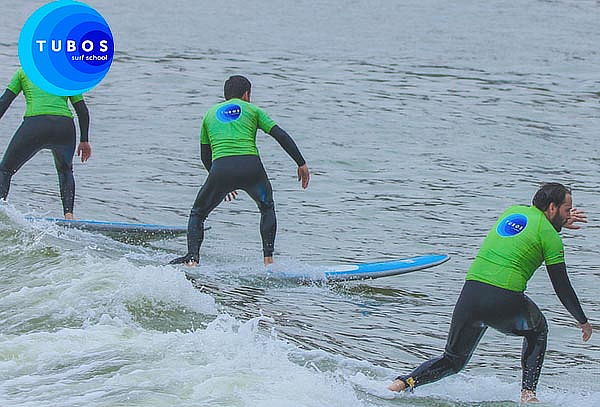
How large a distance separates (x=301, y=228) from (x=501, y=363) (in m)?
5.61

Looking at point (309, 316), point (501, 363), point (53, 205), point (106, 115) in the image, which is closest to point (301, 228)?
point (53, 205)

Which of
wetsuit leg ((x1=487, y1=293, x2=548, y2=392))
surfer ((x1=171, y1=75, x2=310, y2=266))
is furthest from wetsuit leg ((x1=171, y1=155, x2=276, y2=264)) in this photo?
wetsuit leg ((x1=487, y1=293, x2=548, y2=392))

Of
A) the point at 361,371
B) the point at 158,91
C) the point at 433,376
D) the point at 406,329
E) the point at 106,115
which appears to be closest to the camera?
the point at 433,376

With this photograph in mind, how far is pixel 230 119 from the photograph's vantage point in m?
11.4

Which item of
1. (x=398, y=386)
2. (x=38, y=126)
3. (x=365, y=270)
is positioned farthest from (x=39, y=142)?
(x=398, y=386)

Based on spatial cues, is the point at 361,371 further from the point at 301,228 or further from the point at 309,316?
the point at 301,228

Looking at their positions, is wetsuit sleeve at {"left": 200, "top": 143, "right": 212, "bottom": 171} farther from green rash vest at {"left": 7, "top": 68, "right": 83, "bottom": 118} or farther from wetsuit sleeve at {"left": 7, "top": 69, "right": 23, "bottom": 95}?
wetsuit sleeve at {"left": 7, "top": 69, "right": 23, "bottom": 95}

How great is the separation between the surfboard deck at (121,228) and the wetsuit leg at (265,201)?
1.42 metres

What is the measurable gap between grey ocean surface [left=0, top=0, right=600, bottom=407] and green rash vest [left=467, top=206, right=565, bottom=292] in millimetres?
968

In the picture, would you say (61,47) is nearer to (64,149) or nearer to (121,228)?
(64,149)

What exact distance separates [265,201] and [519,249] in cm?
397

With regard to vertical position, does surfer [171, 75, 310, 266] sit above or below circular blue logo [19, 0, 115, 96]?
below

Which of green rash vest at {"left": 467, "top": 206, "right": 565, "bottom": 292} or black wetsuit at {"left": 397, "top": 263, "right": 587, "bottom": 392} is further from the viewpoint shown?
black wetsuit at {"left": 397, "top": 263, "right": 587, "bottom": 392}

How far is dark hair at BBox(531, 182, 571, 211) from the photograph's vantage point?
8.15 m
